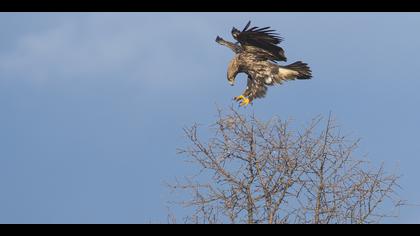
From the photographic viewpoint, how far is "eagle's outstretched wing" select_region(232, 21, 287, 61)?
39.2 feet

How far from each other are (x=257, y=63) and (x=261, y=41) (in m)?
0.41

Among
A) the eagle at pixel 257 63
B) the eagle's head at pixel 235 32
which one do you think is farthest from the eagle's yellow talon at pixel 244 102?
the eagle's head at pixel 235 32

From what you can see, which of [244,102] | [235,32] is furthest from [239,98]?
[235,32]

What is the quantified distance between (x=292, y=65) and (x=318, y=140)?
441cm

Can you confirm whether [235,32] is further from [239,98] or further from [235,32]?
[239,98]

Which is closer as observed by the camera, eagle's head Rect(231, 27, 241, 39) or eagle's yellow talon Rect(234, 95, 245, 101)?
eagle's yellow talon Rect(234, 95, 245, 101)

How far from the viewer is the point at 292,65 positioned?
1262 cm

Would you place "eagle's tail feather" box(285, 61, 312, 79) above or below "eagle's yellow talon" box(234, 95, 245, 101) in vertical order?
above

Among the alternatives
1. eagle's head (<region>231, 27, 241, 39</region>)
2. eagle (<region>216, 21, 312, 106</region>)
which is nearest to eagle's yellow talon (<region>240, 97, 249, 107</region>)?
eagle (<region>216, 21, 312, 106</region>)

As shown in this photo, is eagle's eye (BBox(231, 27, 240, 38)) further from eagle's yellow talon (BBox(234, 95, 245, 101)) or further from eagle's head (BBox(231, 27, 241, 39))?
eagle's yellow talon (BBox(234, 95, 245, 101))

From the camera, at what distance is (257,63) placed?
40.6 ft
